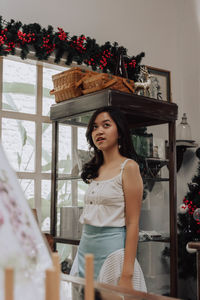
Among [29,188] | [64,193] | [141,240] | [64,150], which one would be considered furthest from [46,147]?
[141,240]

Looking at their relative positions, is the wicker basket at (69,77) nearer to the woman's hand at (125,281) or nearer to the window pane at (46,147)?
the window pane at (46,147)

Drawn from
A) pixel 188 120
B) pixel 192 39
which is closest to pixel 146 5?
pixel 192 39

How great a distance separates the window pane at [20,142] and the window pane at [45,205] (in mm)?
183

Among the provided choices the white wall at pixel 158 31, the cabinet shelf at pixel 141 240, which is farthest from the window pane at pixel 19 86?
the cabinet shelf at pixel 141 240

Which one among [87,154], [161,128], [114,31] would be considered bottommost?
[87,154]

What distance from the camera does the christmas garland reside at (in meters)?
3.17

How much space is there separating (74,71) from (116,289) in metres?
2.59

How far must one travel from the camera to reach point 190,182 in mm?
4246

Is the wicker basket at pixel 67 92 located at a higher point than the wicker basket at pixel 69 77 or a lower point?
lower

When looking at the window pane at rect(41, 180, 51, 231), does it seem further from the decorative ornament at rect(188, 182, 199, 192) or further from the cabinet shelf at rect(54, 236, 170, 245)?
the decorative ornament at rect(188, 182, 199, 192)

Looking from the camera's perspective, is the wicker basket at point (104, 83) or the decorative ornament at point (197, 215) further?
the decorative ornament at point (197, 215)

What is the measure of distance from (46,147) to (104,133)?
126cm

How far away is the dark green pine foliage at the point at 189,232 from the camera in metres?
3.79

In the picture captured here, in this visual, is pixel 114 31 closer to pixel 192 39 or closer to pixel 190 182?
pixel 192 39
